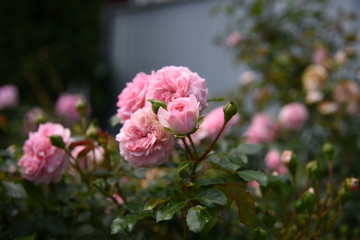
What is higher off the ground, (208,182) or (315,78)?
(208,182)

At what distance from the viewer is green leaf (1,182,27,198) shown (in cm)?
79

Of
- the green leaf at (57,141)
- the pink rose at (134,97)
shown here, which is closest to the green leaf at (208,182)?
the pink rose at (134,97)

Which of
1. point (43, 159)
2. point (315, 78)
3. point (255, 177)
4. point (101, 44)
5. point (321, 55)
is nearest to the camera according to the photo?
point (255, 177)

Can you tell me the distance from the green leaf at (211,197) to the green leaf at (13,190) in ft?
1.31

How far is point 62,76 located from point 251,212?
4.25m

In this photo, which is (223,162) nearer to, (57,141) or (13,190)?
(57,141)

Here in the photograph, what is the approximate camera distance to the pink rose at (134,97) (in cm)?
65

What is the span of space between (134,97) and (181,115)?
5.4 inches

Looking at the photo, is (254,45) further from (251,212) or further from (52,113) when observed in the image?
(251,212)

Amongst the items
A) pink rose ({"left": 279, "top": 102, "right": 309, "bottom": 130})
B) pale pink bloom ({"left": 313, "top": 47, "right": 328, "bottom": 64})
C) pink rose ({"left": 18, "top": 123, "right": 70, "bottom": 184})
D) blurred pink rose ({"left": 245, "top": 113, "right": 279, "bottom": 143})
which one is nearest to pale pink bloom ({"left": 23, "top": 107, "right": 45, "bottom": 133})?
pink rose ({"left": 18, "top": 123, "right": 70, "bottom": 184})

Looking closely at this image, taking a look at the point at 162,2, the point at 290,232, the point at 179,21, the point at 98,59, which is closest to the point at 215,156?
the point at 290,232

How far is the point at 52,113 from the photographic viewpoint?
222 cm

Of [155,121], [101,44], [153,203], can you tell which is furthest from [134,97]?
[101,44]

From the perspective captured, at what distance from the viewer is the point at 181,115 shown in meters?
0.55
